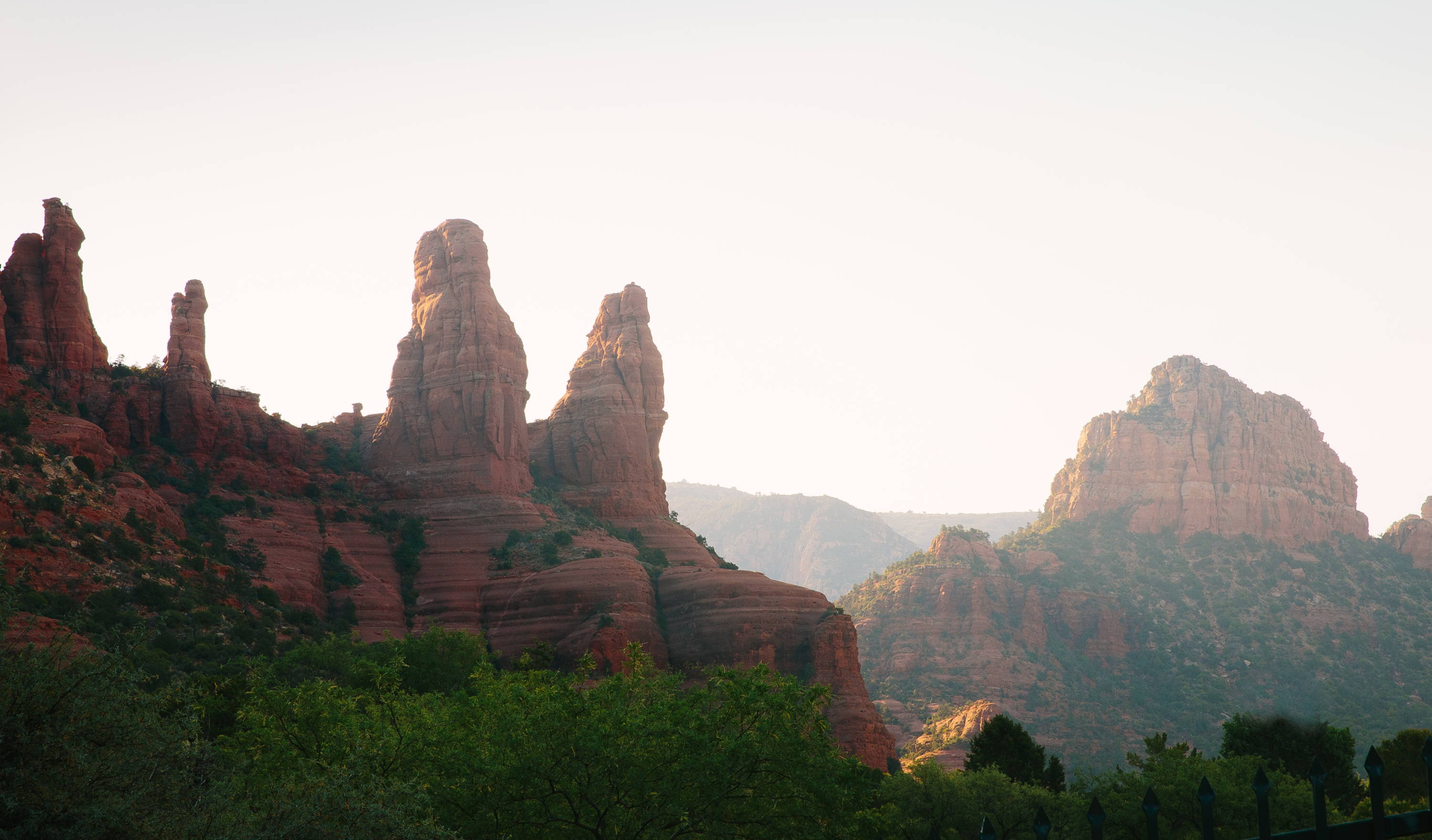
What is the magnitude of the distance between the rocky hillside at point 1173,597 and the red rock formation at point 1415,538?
1.06 ft

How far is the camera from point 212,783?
18078 millimetres

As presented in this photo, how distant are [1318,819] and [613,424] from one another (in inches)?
3301

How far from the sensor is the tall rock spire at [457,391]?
83.4 m

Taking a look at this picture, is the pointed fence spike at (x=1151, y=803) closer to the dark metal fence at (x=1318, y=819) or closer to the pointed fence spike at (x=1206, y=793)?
the dark metal fence at (x=1318, y=819)

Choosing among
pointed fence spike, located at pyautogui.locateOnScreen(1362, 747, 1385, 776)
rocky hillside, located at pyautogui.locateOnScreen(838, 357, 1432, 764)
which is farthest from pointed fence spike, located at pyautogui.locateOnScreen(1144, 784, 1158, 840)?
rocky hillside, located at pyautogui.locateOnScreen(838, 357, 1432, 764)

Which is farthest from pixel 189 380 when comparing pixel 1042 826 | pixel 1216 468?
pixel 1216 468

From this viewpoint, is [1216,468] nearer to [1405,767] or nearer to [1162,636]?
[1162,636]

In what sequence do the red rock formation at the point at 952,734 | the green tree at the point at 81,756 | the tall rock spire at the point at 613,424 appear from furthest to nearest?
the tall rock spire at the point at 613,424, the red rock formation at the point at 952,734, the green tree at the point at 81,756

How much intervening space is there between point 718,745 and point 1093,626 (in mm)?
105429

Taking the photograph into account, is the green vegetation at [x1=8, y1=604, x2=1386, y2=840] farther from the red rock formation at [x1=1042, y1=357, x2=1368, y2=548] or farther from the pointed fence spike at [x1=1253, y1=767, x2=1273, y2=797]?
the red rock formation at [x1=1042, y1=357, x2=1368, y2=548]

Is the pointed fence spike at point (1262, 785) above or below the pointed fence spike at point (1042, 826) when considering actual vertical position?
above

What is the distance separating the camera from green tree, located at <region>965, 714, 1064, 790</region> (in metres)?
53.7

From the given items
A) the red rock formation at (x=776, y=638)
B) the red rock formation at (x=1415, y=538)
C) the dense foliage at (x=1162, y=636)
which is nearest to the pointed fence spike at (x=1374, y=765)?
the red rock formation at (x=776, y=638)

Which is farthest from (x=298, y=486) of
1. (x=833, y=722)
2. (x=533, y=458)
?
(x=833, y=722)
